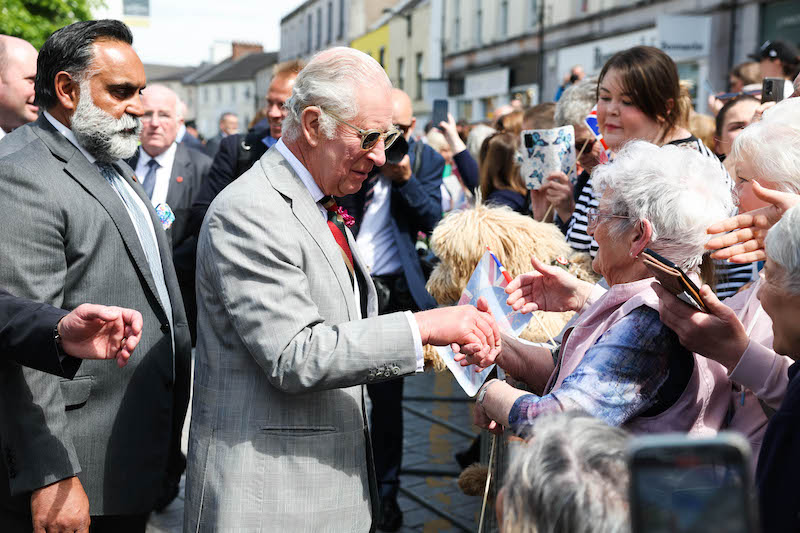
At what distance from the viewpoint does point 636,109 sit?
3518 mm

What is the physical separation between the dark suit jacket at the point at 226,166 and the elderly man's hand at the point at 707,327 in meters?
3.06

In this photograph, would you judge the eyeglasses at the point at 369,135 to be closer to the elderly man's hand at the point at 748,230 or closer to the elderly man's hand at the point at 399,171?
the elderly man's hand at the point at 748,230

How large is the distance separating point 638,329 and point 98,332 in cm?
149

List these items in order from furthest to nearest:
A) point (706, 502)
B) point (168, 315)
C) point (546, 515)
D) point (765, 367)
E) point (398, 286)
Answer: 1. point (398, 286)
2. point (168, 315)
3. point (765, 367)
4. point (546, 515)
5. point (706, 502)

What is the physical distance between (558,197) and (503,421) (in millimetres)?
2232

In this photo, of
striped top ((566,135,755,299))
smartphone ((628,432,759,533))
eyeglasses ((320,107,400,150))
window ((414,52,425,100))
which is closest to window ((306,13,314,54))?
window ((414,52,425,100))

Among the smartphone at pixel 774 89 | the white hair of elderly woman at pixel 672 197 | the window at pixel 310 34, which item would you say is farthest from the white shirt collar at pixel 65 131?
the window at pixel 310 34

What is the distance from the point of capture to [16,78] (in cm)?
380

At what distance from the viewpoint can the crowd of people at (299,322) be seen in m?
1.93

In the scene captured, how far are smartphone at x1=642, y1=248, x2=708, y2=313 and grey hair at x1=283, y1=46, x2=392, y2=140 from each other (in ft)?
3.05

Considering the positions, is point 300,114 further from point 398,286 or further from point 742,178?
point 398,286

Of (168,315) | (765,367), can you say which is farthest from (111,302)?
(765,367)

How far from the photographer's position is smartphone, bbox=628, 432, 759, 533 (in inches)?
28.2

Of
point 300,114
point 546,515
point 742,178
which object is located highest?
point 300,114
